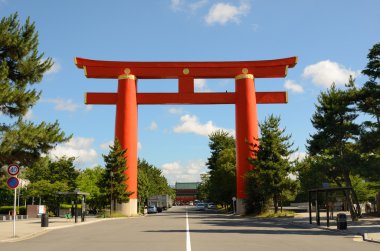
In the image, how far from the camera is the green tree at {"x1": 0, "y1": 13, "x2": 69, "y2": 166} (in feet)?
63.6

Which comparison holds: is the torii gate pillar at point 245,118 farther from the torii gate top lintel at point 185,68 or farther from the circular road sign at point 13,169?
the circular road sign at point 13,169

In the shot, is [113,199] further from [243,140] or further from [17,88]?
[17,88]

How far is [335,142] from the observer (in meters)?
33.5

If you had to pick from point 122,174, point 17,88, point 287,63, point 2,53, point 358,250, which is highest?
point 287,63

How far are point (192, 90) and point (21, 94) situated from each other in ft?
101

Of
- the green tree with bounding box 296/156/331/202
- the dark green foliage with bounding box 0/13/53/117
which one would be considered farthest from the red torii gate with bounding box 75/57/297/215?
the dark green foliage with bounding box 0/13/53/117

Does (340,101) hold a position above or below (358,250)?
above

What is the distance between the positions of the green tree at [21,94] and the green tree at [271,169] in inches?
1003

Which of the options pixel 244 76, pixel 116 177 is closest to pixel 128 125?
pixel 116 177

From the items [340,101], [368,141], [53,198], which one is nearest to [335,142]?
[340,101]

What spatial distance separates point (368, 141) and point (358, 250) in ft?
50.5

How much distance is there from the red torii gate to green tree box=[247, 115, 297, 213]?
14.8ft

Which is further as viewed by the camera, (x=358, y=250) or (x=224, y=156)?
(x=224, y=156)

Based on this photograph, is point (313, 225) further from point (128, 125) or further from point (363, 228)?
point (128, 125)
